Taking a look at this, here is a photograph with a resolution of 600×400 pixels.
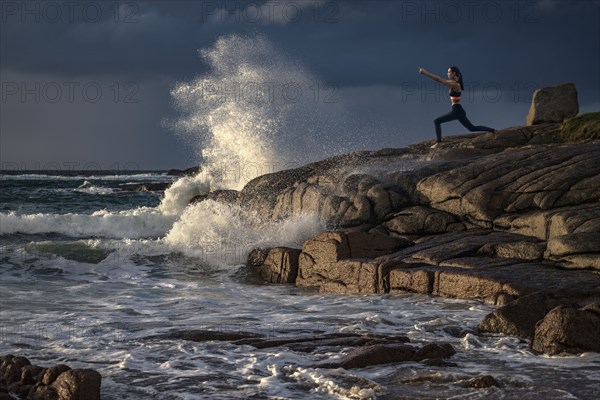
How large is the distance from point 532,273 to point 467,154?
8.59m

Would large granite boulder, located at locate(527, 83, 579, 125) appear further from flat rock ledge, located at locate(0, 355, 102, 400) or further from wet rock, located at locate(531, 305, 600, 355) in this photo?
flat rock ledge, located at locate(0, 355, 102, 400)

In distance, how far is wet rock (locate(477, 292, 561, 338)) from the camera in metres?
9.30

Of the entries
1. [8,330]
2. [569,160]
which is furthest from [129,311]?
[569,160]

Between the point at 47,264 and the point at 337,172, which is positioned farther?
the point at 337,172

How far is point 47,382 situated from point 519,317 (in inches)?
217

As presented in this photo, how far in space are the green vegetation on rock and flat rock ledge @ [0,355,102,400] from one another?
1777 centimetres

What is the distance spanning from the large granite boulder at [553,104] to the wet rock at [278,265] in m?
13.0

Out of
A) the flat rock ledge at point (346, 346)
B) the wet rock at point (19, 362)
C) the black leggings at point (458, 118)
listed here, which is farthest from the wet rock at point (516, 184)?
the wet rock at point (19, 362)

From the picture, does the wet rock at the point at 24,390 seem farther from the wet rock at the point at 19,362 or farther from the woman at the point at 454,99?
the woman at the point at 454,99

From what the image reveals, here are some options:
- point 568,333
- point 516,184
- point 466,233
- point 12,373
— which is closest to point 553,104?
point 516,184

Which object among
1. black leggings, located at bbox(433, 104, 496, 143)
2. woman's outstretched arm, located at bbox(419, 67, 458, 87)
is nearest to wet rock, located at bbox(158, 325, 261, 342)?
woman's outstretched arm, located at bbox(419, 67, 458, 87)

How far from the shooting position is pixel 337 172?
19.3m

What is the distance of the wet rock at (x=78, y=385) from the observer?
6668 millimetres

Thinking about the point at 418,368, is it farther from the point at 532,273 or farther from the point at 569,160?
the point at 569,160
